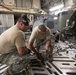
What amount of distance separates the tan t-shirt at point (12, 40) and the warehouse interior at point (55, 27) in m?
0.60

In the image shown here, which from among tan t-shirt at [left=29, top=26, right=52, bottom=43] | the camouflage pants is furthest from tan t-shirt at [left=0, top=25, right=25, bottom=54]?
tan t-shirt at [left=29, top=26, right=52, bottom=43]

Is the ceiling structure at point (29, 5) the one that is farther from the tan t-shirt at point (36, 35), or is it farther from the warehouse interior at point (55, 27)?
the tan t-shirt at point (36, 35)

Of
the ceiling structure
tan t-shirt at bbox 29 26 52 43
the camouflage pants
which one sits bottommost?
Result: the camouflage pants

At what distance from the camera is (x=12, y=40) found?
257cm

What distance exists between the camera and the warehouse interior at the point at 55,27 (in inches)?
144

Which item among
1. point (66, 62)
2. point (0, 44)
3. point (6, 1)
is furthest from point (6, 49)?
point (6, 1)

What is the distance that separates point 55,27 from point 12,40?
5.61m

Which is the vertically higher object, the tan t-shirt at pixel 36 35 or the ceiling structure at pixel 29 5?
the ceiling structure at pixel 29 5

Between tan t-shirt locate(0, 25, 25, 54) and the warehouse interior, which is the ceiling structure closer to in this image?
the warehouse interior

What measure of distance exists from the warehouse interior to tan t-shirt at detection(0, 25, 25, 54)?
0.60 metres

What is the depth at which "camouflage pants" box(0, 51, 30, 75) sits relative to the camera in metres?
2.68

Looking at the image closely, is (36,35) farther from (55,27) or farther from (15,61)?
(55,27)

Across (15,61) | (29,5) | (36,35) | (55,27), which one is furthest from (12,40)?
(29,5)

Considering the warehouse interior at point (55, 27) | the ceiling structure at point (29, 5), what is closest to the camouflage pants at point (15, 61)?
the warehouse interior at point (55, 27)
